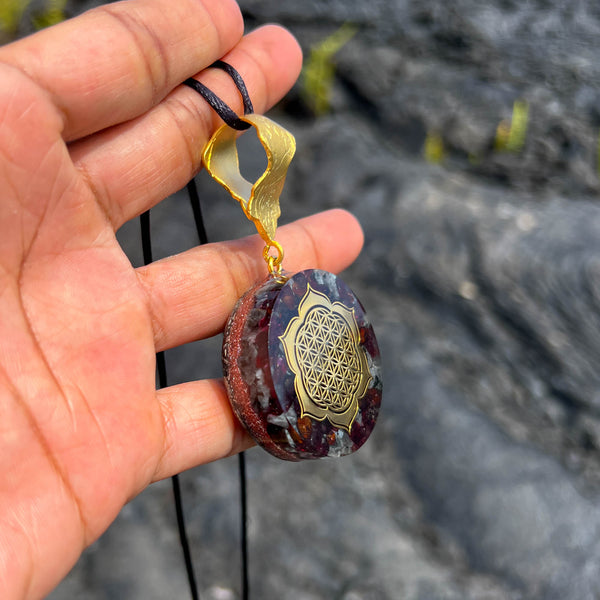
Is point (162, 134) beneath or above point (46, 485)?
above

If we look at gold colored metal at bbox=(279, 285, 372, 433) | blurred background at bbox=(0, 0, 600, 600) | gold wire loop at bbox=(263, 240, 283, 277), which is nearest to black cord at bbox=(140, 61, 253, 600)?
gold wire loop at bbox=(263, 240, 283, 277)

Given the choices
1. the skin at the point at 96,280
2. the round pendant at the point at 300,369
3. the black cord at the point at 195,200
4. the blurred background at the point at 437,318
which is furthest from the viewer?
the blurred background at the point at 437,318

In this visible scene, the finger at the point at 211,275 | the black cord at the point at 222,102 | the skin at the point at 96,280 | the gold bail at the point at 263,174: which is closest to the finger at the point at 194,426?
the skin at the point at 96,280

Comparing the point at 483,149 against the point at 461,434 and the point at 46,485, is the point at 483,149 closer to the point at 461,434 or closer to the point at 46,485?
the point at 461,434

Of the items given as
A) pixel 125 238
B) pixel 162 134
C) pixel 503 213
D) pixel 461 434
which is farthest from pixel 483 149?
pixel 162 134

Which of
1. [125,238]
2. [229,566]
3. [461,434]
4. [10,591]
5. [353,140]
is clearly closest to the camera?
[10,591]

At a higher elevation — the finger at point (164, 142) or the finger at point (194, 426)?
the finger at point (164, 142)

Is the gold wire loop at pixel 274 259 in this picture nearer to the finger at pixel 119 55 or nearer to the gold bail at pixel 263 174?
the gold bail at pixel 263 174
